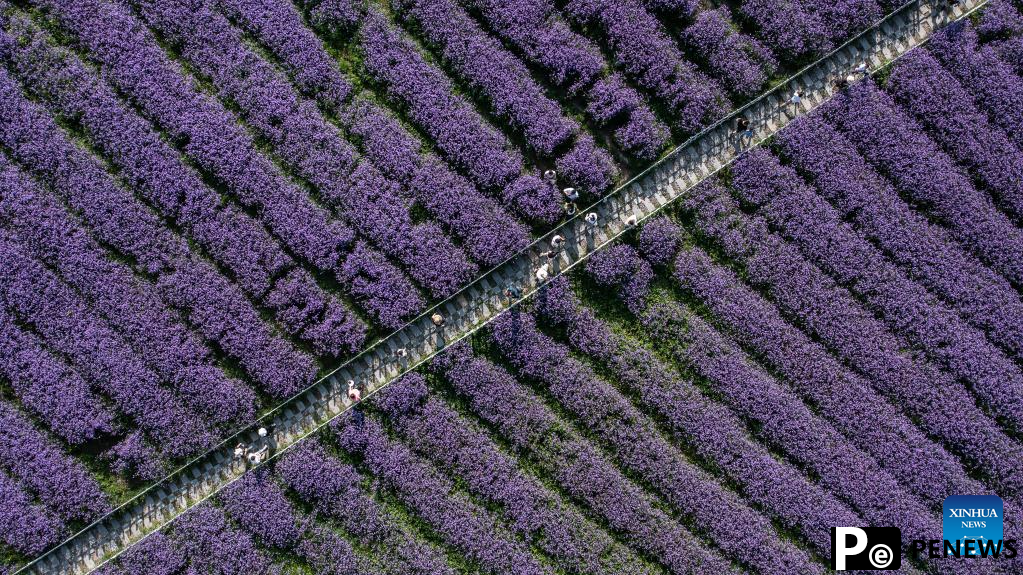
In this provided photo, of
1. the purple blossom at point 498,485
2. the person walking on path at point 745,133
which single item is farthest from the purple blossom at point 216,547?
the person walking on path at point 745,133

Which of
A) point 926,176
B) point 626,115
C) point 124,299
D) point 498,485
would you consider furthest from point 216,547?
point 926,176

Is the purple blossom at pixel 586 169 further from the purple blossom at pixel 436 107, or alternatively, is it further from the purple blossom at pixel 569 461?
the purple blossom at pixel 569 461

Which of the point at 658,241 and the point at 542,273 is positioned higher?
the point at 658,241

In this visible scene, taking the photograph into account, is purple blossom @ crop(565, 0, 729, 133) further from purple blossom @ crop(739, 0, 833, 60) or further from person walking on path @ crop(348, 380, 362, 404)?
person walking on path @ crop(348, 380, 362, 404)

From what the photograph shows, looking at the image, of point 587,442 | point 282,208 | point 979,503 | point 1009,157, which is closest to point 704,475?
point 587,442

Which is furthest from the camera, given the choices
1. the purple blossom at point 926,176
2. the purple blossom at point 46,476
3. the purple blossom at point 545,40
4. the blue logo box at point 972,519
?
the purple blossom at point 926,176

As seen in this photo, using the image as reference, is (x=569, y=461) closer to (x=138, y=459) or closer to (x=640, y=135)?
(x=640, y=135)

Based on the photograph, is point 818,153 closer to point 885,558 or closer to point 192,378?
point 885,558
